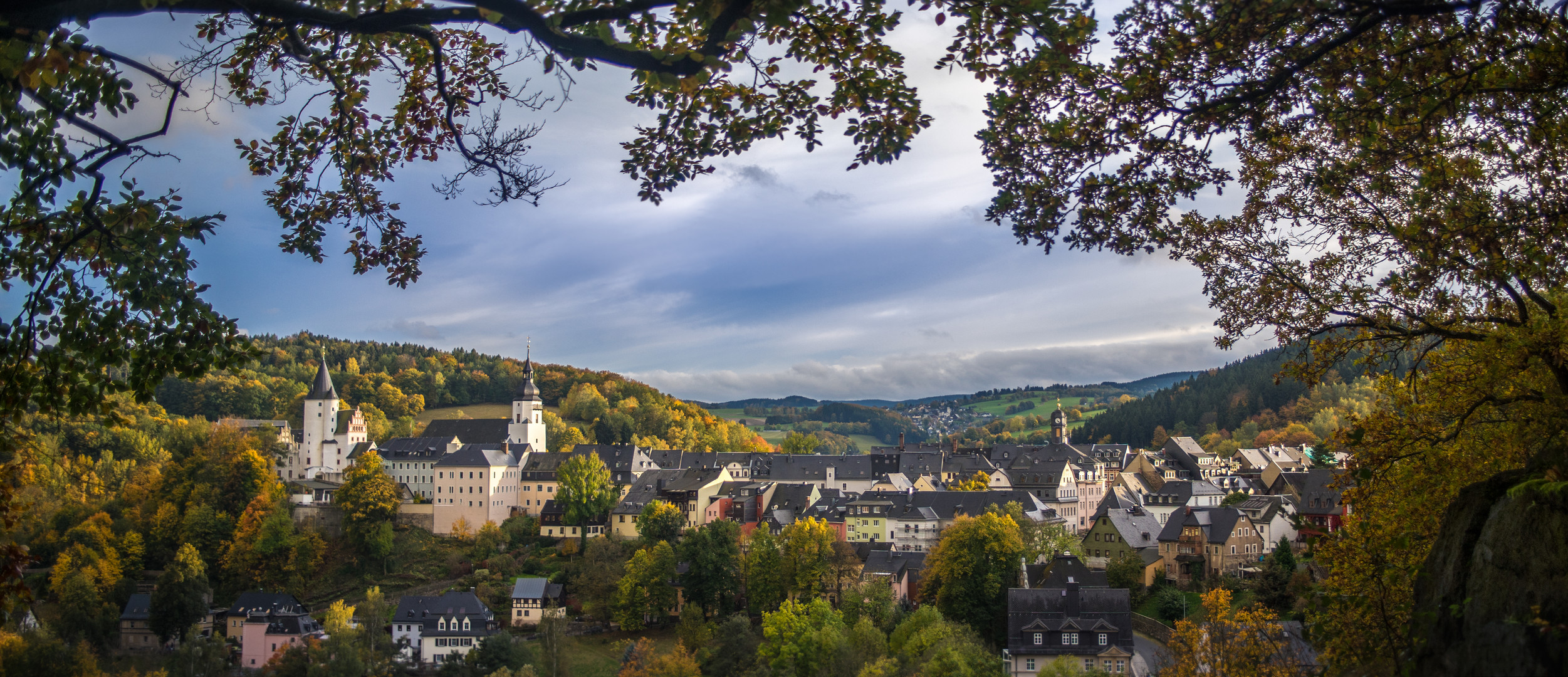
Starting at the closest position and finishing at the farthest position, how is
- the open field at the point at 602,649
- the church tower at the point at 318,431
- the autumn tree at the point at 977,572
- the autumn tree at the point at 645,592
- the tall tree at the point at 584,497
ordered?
the autumn tree at the point at 977,572, the open field at the point at 602,649, the autumn tree at the point at 645,592, the tall tree at the point at 584,497, the church tower at the point at 318,431

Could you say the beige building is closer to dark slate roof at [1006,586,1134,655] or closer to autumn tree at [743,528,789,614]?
autumn tree at [743,528,789,614]

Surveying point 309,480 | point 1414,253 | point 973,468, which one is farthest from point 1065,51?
point 309,480

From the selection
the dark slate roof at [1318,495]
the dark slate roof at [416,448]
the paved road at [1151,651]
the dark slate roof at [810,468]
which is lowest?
the paved road at [1151,651]

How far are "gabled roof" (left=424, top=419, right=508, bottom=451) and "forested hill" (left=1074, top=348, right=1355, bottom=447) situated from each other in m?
61.8

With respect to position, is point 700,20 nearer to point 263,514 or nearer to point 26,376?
point 26,376

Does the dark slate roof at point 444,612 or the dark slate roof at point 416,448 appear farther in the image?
the dark slate roof at point 416,448

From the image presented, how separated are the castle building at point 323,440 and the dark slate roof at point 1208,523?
2263 inches

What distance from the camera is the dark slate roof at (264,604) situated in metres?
49.9

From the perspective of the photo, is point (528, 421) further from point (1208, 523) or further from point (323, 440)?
point (1208, 523)

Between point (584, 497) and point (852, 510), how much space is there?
634 inches

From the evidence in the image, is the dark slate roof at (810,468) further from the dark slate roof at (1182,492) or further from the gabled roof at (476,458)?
the dark slate roof at (1182,492)

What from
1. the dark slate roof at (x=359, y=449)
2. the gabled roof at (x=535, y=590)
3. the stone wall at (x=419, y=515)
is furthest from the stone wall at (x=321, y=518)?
the gabled roof at (x=535, y=590)

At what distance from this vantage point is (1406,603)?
724 centimetres

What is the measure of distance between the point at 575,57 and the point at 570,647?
41.9 meters
